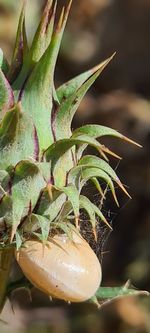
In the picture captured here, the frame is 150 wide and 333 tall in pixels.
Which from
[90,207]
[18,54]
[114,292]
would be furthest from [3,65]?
[114,292]

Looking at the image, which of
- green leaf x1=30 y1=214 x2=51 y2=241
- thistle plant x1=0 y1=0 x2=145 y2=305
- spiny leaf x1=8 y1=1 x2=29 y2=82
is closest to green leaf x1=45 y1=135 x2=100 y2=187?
thistle plant x1=0 y1=0 x2=145 y2=305

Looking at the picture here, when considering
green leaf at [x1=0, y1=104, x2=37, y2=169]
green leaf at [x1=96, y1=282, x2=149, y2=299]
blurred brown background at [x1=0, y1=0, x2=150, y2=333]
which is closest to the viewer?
green leaf at [x1=0, y1=104, x2=37, y2=169]

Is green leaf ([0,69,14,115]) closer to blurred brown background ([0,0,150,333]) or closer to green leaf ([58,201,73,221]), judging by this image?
green leaf ([58,201,73,221])

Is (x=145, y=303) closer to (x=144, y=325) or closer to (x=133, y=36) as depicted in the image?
(x=144, y=325)

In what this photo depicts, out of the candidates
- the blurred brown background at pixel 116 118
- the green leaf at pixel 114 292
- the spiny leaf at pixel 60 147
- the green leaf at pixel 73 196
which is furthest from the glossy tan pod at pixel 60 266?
the blurred brown background at pixel 116 118

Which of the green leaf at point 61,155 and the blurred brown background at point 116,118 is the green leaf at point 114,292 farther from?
the blurred brown background at point 116,118

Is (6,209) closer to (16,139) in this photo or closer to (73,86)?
(16,139)
